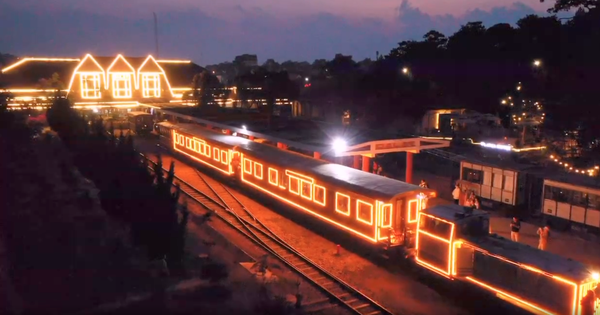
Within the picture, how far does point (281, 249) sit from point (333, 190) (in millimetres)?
2740

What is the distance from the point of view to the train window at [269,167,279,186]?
21.4 metres

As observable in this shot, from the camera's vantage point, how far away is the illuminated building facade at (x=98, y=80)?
5622cm

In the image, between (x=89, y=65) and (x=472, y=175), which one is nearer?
(x=472, y=175)

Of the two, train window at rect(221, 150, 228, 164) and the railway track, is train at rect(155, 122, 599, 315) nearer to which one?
the railway track

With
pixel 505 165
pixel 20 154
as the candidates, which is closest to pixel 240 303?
pixel 20 154

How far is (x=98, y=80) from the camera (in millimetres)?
58312

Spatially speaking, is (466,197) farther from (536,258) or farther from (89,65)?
(89,65)

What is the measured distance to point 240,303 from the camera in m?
11.5

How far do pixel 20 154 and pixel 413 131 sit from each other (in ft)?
110

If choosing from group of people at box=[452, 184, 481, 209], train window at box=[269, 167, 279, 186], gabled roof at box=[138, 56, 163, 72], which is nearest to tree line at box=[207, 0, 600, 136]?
group of people at box=[452, 184, 481, 209]

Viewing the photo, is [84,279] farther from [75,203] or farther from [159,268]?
[75,203]

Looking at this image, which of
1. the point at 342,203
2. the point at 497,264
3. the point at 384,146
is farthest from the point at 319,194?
the point at 497,264

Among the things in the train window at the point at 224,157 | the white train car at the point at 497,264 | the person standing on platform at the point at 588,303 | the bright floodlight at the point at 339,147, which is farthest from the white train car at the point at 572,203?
the train window at the point at 224,157

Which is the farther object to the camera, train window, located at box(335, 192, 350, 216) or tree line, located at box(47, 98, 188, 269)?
train window, located at box(335, 192, 350, 216)
